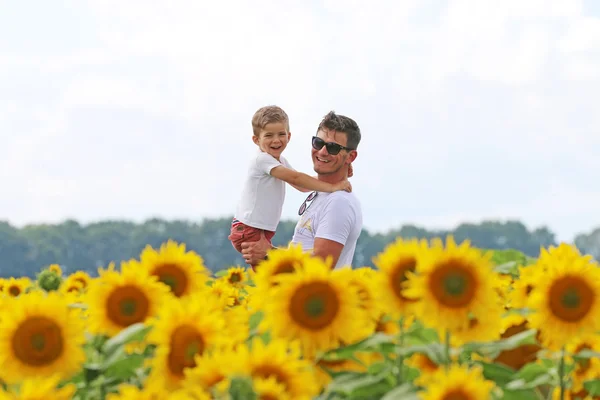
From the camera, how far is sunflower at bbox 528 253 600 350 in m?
3.77

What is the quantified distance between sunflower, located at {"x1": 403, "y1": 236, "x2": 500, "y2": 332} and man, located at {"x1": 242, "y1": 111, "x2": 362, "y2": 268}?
15.2ft

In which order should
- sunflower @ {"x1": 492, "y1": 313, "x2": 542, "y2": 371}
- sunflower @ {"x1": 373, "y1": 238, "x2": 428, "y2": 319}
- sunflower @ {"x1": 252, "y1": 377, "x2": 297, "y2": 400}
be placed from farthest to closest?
sunflower @ {"x1": 492, "y1": 313, "x2": 542, "y2": 371} → sunflower @ {"x1": 373, "y1": 238, "x2": 428, "y2": 319} → sunflower @ {"x1": 252, "y1": 377, "x2": 297, "y2": 400}

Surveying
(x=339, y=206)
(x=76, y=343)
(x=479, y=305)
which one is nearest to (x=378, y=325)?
(x=479, y=305)

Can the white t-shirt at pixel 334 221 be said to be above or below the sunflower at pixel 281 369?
above

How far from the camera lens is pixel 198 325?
3.52 metres

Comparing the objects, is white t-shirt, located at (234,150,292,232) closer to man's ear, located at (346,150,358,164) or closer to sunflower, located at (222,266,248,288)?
sunflower, located at (222,266,248,288)

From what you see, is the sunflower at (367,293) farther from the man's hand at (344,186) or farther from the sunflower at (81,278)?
the sunflower at (81,278)

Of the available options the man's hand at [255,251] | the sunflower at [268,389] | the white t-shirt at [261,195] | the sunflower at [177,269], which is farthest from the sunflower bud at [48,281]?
the sunflower at [268,389]

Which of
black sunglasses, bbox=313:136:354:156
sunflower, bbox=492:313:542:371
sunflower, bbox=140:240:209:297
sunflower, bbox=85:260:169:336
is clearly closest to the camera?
sunflower, bbox=85:260:169:336

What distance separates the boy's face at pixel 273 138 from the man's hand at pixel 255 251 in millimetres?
1087

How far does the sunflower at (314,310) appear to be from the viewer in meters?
3.49

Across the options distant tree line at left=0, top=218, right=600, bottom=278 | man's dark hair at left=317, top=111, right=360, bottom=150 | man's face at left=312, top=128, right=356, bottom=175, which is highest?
man's dark hair at left=317, top=111, right=360, bottom=150

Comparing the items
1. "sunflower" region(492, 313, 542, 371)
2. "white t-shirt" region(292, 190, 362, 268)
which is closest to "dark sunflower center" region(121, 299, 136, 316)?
"sunflower" region(492, 313, 542, 371)

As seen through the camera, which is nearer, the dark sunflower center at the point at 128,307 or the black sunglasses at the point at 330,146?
the dark sunflower center at the point at 128,307
